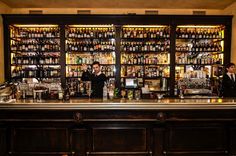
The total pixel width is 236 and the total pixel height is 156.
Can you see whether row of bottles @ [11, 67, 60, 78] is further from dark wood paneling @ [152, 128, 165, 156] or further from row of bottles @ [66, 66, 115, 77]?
dark wood paneling @ [152, 128, 165, 156]

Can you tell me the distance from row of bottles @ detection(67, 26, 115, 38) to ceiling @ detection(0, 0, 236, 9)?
22.1 inches

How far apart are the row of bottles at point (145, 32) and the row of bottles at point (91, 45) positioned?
413mm

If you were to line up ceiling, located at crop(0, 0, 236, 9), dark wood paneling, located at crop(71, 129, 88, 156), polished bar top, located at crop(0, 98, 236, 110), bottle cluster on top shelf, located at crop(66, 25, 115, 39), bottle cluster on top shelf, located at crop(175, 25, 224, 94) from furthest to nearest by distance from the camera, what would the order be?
bottle cluster on top shelf, located at crop(175, 25, 224, 94)
bottle cluster on top shelf, located at crop(66, 25, 115, 39)
ceiling, located at crop(0, 0, 236, 9)
dark wood paneling, located at crop(71, 129, 88, 156)
polished bar top, located at crop(0, 98, 236, 110)

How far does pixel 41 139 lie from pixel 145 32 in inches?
140

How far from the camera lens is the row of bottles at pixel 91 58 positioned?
5.82 meters

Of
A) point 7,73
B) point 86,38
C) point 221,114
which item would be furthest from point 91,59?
point 221,114

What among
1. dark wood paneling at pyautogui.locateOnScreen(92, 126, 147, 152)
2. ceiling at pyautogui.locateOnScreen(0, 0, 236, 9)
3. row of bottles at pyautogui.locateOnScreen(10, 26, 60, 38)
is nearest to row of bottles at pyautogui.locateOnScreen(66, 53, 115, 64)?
row of bottles at pyautogui.locateOnScreen(10, 26, 60, 38)

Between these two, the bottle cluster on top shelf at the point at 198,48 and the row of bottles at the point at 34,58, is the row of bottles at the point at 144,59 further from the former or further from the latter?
the row of bottles at the point at 34,58

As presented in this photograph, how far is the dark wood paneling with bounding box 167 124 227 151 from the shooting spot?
3.43m

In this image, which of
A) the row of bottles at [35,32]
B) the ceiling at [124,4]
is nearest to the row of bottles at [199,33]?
the ceiling at [124,4]

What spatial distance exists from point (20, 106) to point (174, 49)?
3701 mm

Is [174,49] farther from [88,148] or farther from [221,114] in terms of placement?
[88,148]

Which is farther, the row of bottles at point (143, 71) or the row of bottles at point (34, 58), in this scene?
the row of bottles at point (143, 71)

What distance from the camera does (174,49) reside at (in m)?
5.66
